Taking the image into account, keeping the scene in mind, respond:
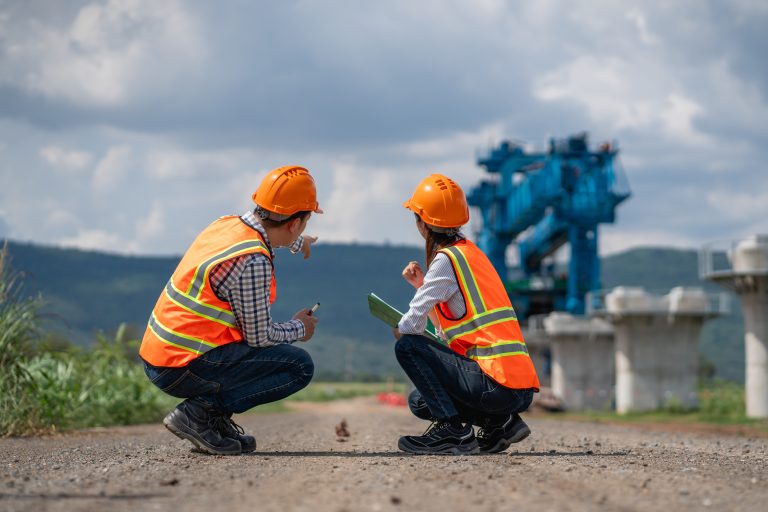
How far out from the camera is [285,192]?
639 centimetres

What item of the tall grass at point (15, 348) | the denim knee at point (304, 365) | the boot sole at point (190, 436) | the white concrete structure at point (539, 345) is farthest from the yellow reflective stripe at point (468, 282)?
the white concrete structure at point (539, 345)

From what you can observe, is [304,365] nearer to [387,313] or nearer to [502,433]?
[387,313]

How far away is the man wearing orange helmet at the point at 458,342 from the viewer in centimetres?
622

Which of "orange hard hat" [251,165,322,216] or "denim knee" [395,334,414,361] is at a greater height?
"orange hard hat" [251,165,322,216]

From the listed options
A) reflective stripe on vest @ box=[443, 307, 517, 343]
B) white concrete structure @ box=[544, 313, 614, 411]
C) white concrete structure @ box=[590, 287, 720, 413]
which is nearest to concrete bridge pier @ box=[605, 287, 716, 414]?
white concrete structure @ box=[590, 287, 720, 413]

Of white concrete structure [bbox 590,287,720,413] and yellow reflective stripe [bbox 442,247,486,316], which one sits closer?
yellow reflective stripe [bbox 442,247,486,316]

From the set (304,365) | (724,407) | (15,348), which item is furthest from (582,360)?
(304,365)

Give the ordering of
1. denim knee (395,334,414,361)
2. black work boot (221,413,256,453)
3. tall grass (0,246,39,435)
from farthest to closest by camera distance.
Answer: tall grass (0,246,39,435) < black work boot (221,413,256,453) < denim knee (395,334,414,361)

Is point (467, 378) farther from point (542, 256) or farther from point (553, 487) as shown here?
point (542, 256)

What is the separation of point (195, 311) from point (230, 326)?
0.23 metres

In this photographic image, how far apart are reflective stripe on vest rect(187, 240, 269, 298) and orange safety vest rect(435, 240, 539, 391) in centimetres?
112

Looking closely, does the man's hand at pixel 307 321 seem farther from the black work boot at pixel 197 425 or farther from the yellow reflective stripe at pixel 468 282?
the yellow reflective stripe at pixel 468 282

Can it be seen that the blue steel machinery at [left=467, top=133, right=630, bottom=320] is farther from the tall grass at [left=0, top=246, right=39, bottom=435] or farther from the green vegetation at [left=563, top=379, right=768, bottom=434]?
the tall grass at [left=0, top=246, right=39, bottom=435]

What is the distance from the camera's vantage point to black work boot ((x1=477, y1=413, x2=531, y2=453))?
662cm
